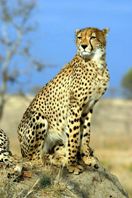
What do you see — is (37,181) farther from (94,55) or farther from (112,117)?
(112,117)

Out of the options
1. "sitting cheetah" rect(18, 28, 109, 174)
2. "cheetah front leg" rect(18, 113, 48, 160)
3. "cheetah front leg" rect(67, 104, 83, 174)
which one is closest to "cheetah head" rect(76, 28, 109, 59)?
"sitting cheetah" rect(18, 28, 109, 174)

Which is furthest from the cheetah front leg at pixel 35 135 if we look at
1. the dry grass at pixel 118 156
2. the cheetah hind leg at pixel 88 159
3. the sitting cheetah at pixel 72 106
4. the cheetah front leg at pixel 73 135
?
the dry grass at pixel 118 156

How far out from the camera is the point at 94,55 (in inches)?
282

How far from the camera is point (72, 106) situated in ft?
23.7

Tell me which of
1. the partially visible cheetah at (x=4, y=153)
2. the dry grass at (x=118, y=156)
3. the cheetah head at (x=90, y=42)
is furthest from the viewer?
the dry grass at (x=118, y=156)

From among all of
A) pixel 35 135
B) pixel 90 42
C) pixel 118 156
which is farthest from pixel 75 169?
pixel 118 156

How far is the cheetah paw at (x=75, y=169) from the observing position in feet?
23.2

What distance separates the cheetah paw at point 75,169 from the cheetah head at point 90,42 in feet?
3.60

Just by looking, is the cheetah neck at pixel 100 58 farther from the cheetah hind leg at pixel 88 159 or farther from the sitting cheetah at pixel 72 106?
the cheetah hind leg at pixel 88 159

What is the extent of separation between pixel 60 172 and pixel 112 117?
32099 millimetres

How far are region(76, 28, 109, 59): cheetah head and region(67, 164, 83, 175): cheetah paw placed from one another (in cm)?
110

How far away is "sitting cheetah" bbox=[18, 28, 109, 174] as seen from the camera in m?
7.14

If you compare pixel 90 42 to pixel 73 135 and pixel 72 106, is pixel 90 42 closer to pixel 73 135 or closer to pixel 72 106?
pixel 72 106

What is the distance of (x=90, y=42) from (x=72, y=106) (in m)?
0.68
